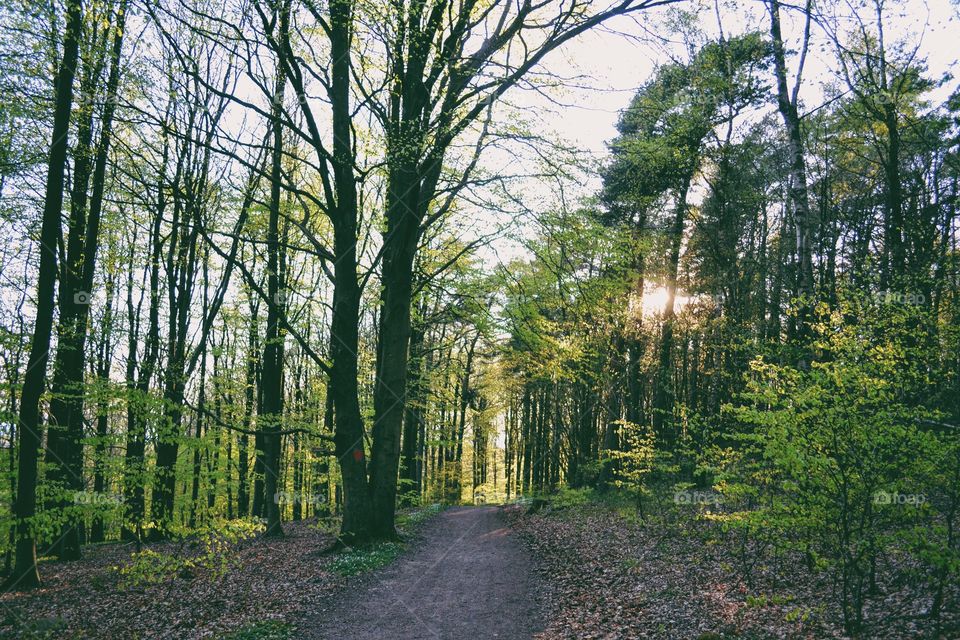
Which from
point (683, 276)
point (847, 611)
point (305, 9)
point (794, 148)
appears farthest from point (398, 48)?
point (683, 276)

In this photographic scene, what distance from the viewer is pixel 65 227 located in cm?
1479

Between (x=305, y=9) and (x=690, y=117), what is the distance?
8.74 metres

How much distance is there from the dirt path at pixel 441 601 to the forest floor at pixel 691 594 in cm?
51

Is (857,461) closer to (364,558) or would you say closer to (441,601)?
(441,601)

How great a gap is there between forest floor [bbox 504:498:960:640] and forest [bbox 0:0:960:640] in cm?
7

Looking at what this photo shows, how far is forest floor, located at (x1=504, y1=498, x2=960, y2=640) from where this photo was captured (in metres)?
5.67

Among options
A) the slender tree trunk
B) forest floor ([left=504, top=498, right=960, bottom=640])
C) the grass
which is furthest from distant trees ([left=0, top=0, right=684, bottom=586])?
forest floor ([left=504, top=498, right=960, bottom=640])

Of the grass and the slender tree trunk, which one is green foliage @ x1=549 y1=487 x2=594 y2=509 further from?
the slender tree trunk

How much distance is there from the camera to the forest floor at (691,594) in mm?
5672

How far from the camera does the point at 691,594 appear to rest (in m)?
7.34

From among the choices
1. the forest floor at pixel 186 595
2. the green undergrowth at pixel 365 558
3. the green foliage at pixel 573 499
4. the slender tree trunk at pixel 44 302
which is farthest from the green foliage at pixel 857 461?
the green foliage at pixel 573 499

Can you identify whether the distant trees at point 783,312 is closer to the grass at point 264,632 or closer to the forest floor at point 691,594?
the forest floor at point 691,594

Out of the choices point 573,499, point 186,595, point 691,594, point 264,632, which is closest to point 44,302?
point 186,595

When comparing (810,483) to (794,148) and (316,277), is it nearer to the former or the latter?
(794,148)
